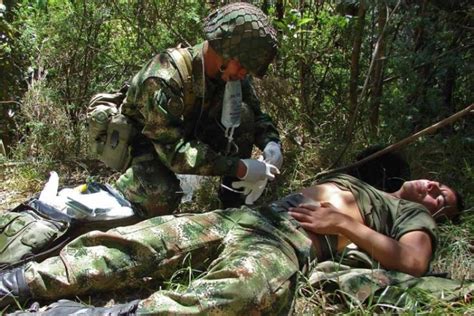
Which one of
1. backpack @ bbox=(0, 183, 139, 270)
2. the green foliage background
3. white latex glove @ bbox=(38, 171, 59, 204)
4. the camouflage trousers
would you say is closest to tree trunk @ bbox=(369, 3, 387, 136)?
the green foliage background

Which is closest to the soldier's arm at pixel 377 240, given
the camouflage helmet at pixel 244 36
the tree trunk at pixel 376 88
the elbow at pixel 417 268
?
the elbow at pixel 417 268

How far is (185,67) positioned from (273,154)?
0.71 meters

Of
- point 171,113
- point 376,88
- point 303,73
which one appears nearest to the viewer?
point 171,113

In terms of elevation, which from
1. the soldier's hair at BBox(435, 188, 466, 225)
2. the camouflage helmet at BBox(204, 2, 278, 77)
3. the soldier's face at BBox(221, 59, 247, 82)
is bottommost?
the soldier's hair at BBox(435, 188, 466, 225)

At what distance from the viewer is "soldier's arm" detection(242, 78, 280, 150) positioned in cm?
342

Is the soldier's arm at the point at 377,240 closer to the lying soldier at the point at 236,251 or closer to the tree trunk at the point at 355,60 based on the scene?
the lying soldier at the point at 236,251

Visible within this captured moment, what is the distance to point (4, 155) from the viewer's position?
461cm

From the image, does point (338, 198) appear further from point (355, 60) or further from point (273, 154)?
point (355, 60)

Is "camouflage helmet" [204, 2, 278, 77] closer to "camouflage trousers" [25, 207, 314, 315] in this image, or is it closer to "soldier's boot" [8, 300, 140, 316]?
"camouflage trousers" [25, 207, 314, 315]

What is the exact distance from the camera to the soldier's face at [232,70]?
2.94 meters

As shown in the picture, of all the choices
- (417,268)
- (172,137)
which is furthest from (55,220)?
(417,268)

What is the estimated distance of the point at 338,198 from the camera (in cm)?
279

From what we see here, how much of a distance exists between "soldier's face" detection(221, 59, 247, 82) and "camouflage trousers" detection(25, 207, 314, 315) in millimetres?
755

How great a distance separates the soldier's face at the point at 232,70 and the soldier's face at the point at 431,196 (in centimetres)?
104
